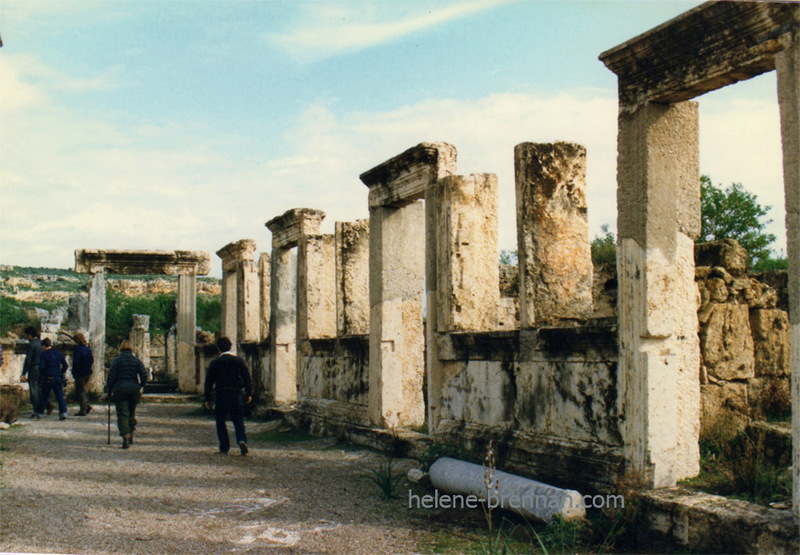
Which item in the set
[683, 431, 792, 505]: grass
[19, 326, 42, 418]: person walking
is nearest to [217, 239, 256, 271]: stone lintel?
[19, 326, 42, 418]: person walking

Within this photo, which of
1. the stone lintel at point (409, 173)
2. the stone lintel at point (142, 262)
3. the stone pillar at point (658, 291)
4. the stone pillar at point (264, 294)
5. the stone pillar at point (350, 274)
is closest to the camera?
the stone pillar at point (658, 291)

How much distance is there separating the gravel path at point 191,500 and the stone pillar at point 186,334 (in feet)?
26.8

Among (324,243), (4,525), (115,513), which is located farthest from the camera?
(324,243)

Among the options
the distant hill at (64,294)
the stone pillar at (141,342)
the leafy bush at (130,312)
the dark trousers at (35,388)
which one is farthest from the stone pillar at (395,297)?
the leafy bush at (130,312)

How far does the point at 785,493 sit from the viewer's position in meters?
5.22

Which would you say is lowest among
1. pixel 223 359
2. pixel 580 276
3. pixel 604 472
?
pixel 604 472

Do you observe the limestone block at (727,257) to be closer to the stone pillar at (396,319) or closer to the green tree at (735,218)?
the stone pillar at (396,319)

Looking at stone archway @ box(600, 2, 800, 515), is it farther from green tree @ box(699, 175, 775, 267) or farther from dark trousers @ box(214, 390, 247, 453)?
green tree @ box(699, 175, 775, 267)

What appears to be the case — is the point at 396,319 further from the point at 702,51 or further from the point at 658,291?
the point at 702,51

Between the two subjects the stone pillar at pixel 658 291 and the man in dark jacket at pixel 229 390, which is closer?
the stone pillar at pixel 658 291

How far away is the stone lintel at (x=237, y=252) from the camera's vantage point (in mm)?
17172

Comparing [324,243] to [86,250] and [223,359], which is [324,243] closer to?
[223,359]

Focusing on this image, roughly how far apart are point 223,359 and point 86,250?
10.7 meters

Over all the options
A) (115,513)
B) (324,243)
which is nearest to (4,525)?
(115,513)
